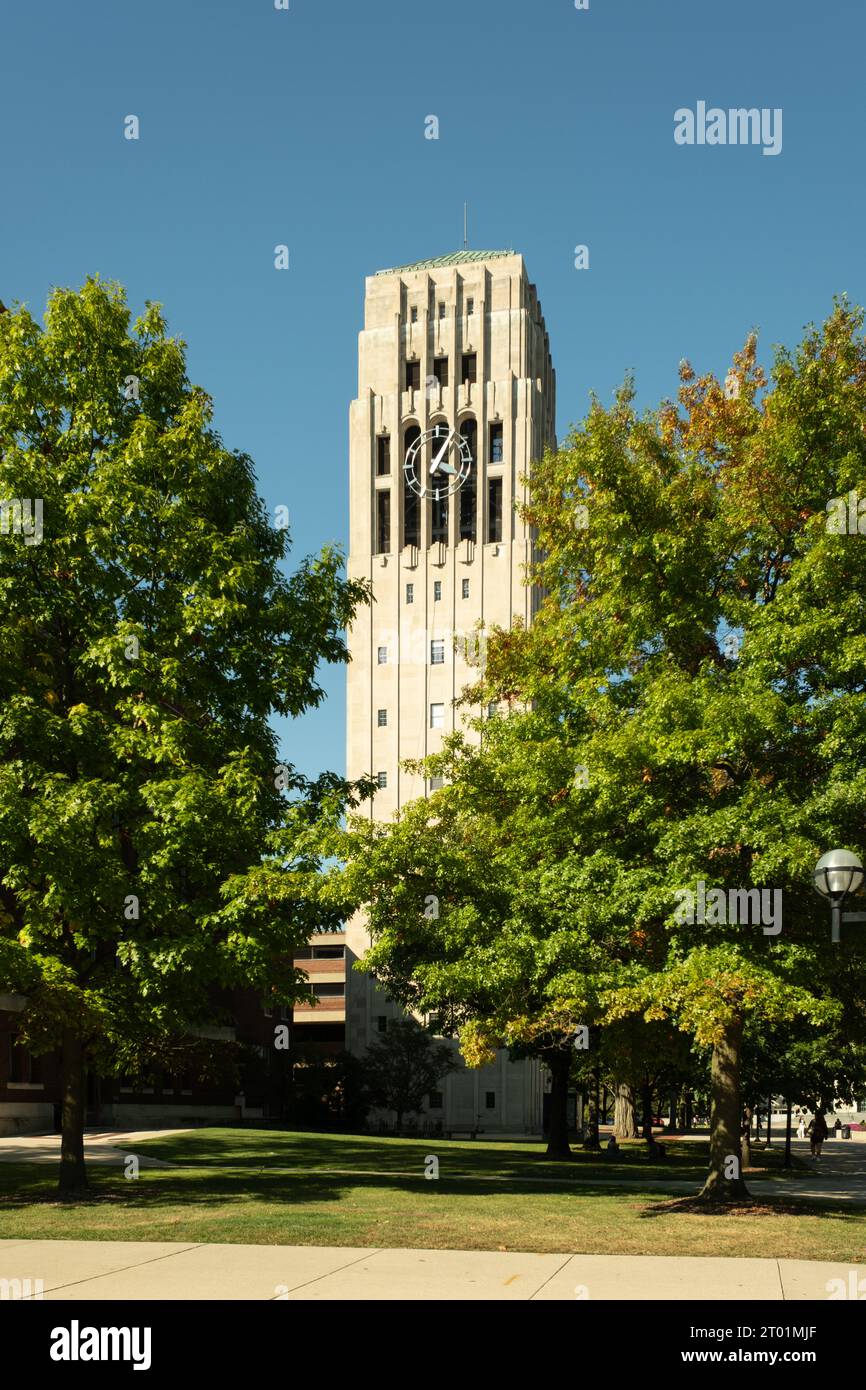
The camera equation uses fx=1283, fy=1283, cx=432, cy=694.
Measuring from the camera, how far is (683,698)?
62.7 ft

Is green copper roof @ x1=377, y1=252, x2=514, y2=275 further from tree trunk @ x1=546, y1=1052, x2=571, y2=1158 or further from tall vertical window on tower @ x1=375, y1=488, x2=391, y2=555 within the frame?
tree trunk @ x1=546, y1=1052, x2=571, y2=1158

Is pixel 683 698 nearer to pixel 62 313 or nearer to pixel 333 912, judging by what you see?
pixel 333 912

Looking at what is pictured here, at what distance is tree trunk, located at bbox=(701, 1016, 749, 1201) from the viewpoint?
821 inches

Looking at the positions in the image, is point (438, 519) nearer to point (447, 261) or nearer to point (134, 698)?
point (447, 261)

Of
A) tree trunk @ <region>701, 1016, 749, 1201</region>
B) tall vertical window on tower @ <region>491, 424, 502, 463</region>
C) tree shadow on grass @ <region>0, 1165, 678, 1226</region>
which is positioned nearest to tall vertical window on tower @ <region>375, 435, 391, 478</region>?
tall vertical window on tower @ <region>491, 424, 502, 463</region>

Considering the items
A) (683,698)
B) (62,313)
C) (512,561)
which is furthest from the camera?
(512,561)

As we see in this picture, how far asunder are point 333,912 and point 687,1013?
5760 millimetres

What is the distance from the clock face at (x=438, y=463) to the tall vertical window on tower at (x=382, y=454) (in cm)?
170

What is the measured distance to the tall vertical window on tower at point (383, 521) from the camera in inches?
3440

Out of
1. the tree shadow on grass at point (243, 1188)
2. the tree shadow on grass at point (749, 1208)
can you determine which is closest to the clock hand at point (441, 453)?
the tree shadow on grass at point (243, 1188)

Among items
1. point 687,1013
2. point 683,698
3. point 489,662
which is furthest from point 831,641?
point 489,662

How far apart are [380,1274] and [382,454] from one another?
265 ft

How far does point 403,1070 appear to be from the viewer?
61.9 m

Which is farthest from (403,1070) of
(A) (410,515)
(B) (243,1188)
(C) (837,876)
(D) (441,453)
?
(C) (837,876)
